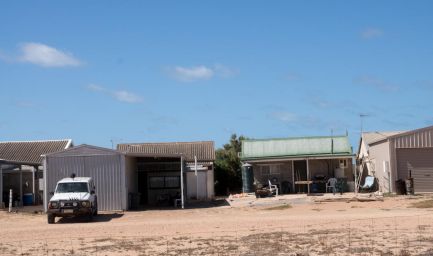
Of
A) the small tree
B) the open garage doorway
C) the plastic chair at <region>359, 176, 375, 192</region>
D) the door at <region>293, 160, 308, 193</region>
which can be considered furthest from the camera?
the small tree

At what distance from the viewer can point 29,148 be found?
4875 centimetres

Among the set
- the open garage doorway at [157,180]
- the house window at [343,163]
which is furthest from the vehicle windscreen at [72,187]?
the house window at [343,163]

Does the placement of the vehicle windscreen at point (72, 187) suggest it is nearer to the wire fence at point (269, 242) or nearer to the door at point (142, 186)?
the wire fence at point (269, 242)

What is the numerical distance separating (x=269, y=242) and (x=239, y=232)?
283 cm

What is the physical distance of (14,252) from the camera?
1551cm

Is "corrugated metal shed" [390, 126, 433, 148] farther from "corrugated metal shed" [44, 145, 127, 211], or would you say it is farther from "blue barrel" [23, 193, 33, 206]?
"blue barrel" [23, 193, 33, 206]

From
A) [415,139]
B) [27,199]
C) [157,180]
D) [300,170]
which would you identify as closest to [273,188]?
[300,170]

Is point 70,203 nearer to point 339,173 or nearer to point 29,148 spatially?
point 339,173

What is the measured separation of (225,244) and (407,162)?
71.1 feet

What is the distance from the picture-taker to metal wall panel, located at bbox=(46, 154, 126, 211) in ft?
99.5

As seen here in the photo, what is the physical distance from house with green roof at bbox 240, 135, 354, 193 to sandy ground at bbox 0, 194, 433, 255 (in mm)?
11640

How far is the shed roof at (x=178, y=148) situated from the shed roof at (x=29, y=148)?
5248 millimetres

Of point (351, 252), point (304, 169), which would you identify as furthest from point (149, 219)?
point (304, 169)

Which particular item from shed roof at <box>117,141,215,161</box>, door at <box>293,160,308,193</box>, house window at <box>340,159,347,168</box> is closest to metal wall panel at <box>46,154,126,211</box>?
door at <box>293,160,308,193</box>
